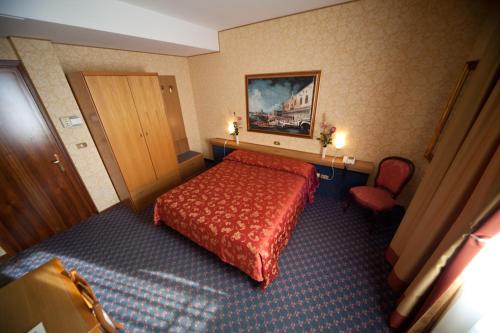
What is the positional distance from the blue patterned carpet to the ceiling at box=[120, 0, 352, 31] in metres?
2.94

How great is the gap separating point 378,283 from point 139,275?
258cm

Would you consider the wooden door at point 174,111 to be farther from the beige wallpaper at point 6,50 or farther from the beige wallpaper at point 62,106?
the beige wallpaper at point 6,50

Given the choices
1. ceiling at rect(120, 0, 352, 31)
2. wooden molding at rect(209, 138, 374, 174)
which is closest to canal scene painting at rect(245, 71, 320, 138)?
wooden molding at rect(209, 138, 374, 174)

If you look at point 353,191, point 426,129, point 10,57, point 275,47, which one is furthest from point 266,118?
point 10,57

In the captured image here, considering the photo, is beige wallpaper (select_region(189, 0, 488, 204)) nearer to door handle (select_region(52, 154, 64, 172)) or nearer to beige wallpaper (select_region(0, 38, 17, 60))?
beige wallpaper (select_region(0, 38, 17, 60))

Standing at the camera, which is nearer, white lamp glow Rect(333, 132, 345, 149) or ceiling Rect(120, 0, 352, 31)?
ceiling Rect(120, 0, 352, 31)

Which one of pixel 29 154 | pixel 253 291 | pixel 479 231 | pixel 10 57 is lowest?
pixel 253 291

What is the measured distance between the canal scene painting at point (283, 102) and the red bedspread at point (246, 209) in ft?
2.05

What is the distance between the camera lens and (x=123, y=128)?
2633 mm

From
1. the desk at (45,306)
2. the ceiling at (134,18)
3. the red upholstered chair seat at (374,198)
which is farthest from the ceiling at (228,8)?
the desk at (45,306)

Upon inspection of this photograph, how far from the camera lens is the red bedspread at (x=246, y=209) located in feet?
5.61

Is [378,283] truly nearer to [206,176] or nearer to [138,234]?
[206,176]

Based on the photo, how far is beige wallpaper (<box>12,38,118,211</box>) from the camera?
80.5 inches

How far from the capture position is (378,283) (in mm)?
1750
